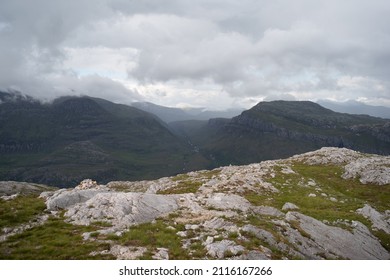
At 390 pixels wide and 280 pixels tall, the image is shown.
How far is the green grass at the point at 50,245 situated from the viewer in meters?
23.3

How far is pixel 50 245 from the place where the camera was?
2503 centimetres

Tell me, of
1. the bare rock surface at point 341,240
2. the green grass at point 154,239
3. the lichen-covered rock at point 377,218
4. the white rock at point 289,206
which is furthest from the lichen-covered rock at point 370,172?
the green grass at point 154,239

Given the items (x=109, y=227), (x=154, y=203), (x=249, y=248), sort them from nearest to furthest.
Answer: (x=249, y=248)
(x=109, y=227)
(x=154, y=203)

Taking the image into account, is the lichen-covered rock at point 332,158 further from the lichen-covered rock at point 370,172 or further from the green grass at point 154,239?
the green grass at point 154,239

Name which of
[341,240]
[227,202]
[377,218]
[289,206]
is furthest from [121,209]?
[377,218]

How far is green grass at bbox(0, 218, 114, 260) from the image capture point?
2331 cm

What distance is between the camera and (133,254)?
76.9ft

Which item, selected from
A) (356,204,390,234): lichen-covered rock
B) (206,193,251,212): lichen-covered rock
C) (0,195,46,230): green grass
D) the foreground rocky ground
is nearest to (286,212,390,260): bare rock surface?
the foreground rocky ground

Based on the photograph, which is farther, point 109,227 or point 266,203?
point 266,203

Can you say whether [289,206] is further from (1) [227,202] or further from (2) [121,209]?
(2) [121,209]

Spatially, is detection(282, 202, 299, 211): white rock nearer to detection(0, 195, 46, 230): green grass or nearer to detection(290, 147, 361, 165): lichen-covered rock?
detection(0, 195, 46, 230): green grass
